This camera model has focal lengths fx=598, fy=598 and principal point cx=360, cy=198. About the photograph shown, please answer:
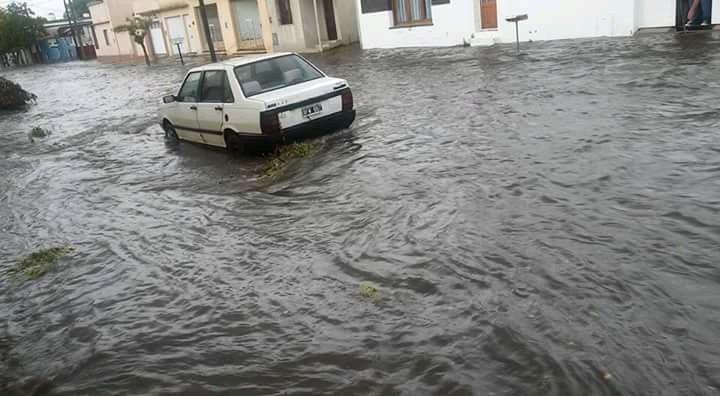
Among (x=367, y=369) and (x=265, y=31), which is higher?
(x=265, y=31)

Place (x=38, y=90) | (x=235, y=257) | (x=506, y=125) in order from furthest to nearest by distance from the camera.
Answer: (x=38, y=90) → (x=506, y=125) → (x=235, y=257)

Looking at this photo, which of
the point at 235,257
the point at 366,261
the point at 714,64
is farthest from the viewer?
the point at 714,64

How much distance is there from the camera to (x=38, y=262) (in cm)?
656

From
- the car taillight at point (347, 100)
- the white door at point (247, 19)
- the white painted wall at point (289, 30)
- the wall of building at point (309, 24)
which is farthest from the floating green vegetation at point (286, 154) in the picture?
the white door at point (247, 19)

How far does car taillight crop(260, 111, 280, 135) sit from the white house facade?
42.0 ft

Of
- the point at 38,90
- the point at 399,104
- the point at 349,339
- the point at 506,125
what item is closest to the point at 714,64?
the point at 506,125

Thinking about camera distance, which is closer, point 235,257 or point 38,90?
point 235,257

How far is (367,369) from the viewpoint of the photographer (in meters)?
3.86

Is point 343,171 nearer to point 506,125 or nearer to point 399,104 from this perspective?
point 506,125

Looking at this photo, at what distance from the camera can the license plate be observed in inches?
361

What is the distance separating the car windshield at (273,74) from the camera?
9336 millimetres

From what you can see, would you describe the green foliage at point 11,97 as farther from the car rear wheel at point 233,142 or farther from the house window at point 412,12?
the car rear wheel at point 233,142

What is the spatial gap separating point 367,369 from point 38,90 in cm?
3302

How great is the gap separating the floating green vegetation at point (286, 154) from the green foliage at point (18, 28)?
67194 mm
